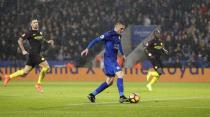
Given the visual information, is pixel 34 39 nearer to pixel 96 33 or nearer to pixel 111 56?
pixel 111 56

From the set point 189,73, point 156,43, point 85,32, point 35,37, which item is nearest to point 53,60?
point 85,32

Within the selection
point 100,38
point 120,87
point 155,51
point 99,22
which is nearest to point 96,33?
point 99,22

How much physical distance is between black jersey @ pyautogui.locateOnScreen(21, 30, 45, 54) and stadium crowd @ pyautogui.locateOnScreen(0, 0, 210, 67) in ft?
50.5

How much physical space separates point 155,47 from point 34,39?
21.4 ft

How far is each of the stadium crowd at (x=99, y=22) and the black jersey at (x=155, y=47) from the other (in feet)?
31.2

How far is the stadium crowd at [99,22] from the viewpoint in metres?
37.7

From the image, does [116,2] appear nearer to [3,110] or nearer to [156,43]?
[156,43]

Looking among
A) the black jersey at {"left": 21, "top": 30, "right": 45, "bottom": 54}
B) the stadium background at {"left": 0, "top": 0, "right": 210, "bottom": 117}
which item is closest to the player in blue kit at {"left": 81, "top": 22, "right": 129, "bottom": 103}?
the black jersey at {"left": 21, "top": 30, "right": 45, "bottom": 54}

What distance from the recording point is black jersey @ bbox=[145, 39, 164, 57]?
90.6 feet

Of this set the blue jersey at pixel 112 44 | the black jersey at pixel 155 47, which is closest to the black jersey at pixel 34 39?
the blue jersey at pixel 112 44

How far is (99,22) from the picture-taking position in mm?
41500

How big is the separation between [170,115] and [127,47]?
25.9 meters

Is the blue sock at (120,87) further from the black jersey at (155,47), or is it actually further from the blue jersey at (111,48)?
the black jersey at (155,47)

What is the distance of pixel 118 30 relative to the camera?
18.9 meters
